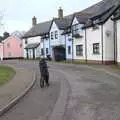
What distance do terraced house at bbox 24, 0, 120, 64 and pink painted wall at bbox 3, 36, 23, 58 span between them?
28453 mm

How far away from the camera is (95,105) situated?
36.4 feet

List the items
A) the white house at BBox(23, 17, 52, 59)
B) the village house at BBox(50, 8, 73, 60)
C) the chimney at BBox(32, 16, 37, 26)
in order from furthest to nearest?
1. the chimney at BBox(32, 16, 37, 26)
2. the white house at BBox(23, 17, 52, 59)
3. the village house at BBox(50, 8, 73, 60)

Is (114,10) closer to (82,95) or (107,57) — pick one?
(107,57)

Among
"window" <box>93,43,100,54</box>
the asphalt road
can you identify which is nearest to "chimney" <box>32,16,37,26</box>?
"window" <box>93,43,100,54</box>

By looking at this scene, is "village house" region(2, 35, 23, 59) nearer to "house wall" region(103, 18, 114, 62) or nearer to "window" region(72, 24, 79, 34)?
"window" region(72, 24, 79, 34)

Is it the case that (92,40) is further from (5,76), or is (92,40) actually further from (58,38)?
(5,76)

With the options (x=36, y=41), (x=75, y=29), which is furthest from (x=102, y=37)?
(x=36, y=41)

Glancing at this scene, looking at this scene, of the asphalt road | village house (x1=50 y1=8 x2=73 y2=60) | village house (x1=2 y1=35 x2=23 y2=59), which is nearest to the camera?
the asphalt road

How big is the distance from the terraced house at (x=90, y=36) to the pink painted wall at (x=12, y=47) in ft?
93.3

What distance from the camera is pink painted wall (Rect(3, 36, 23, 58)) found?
84062mm

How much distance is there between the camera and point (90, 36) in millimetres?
40188

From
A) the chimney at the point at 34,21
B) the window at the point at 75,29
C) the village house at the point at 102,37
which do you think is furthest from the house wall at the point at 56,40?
the chimney at the point at 34,21

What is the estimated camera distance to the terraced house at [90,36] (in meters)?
36.4

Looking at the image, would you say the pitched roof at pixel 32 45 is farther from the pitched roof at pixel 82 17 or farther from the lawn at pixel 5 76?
the lawn at pixel 5 76
